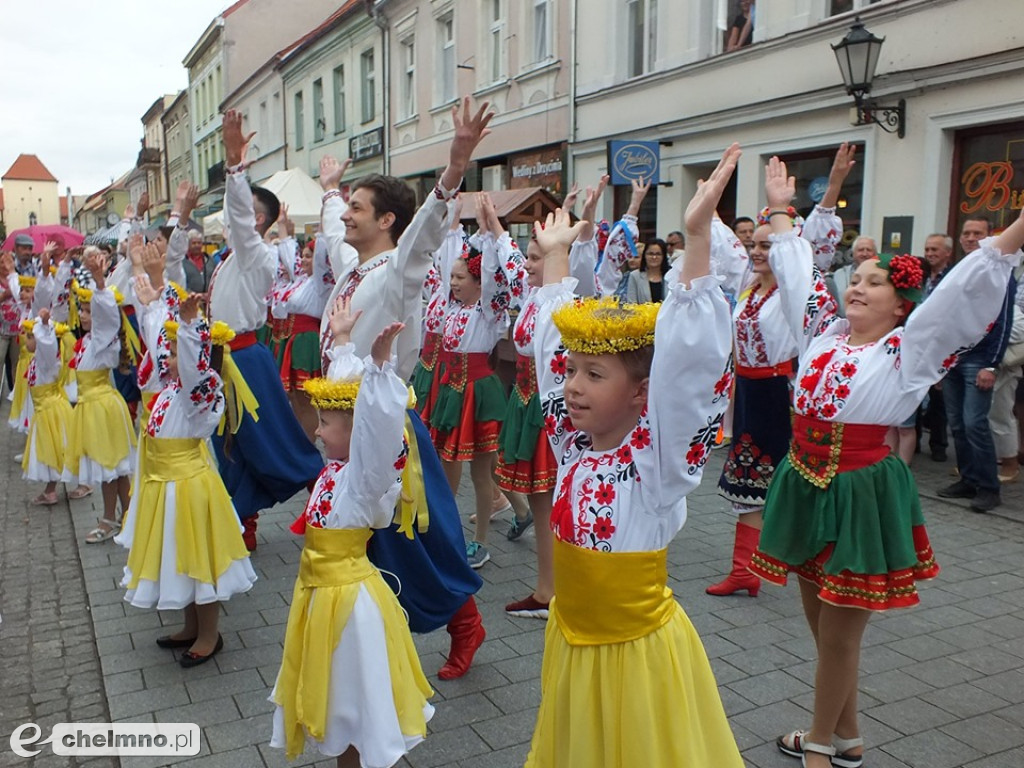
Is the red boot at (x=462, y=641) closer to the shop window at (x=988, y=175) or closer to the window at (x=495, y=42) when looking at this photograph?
the shop window at (x=988, y=175)

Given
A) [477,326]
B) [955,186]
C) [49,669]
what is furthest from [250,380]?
[955,186]

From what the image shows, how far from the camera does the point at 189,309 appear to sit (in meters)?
3.70

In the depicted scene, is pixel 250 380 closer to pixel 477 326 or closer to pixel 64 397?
pixel 477 326

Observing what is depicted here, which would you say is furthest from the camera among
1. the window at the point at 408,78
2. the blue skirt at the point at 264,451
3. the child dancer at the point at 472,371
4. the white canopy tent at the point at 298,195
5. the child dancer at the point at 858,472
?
the window at the point at 408,78

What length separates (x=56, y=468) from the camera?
6.26 meters

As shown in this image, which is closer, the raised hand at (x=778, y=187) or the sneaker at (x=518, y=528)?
the raised hand at (x=778, y=187)

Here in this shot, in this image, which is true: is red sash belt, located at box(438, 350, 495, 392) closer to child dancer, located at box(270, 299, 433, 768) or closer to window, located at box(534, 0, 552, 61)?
child dancer, located at box(270, 299, 433, 768)

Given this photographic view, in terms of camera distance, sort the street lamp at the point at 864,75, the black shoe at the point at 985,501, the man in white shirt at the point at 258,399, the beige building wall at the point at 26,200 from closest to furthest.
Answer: the man in white shirt at the point at 258,399 < the black shoe at the point at 985,501 < the street lamp at the point at 864,75 < the beige building wall at the point at 26,200

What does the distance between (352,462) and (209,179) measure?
41162mm

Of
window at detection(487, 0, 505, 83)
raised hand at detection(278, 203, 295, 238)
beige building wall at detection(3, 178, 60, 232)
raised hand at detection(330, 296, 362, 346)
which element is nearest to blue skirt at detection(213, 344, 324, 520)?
raised hand at detection(330, 296, 362, 346)

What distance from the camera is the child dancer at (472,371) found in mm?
5047

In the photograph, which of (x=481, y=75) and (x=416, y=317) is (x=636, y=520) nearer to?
(x=416, y=317)

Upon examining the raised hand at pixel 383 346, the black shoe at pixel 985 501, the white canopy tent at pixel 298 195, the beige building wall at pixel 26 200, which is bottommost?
the black shoe at pixel 985 501

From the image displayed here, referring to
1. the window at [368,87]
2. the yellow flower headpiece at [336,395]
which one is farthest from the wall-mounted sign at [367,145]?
the yellow flower headpiece at [336,395]
